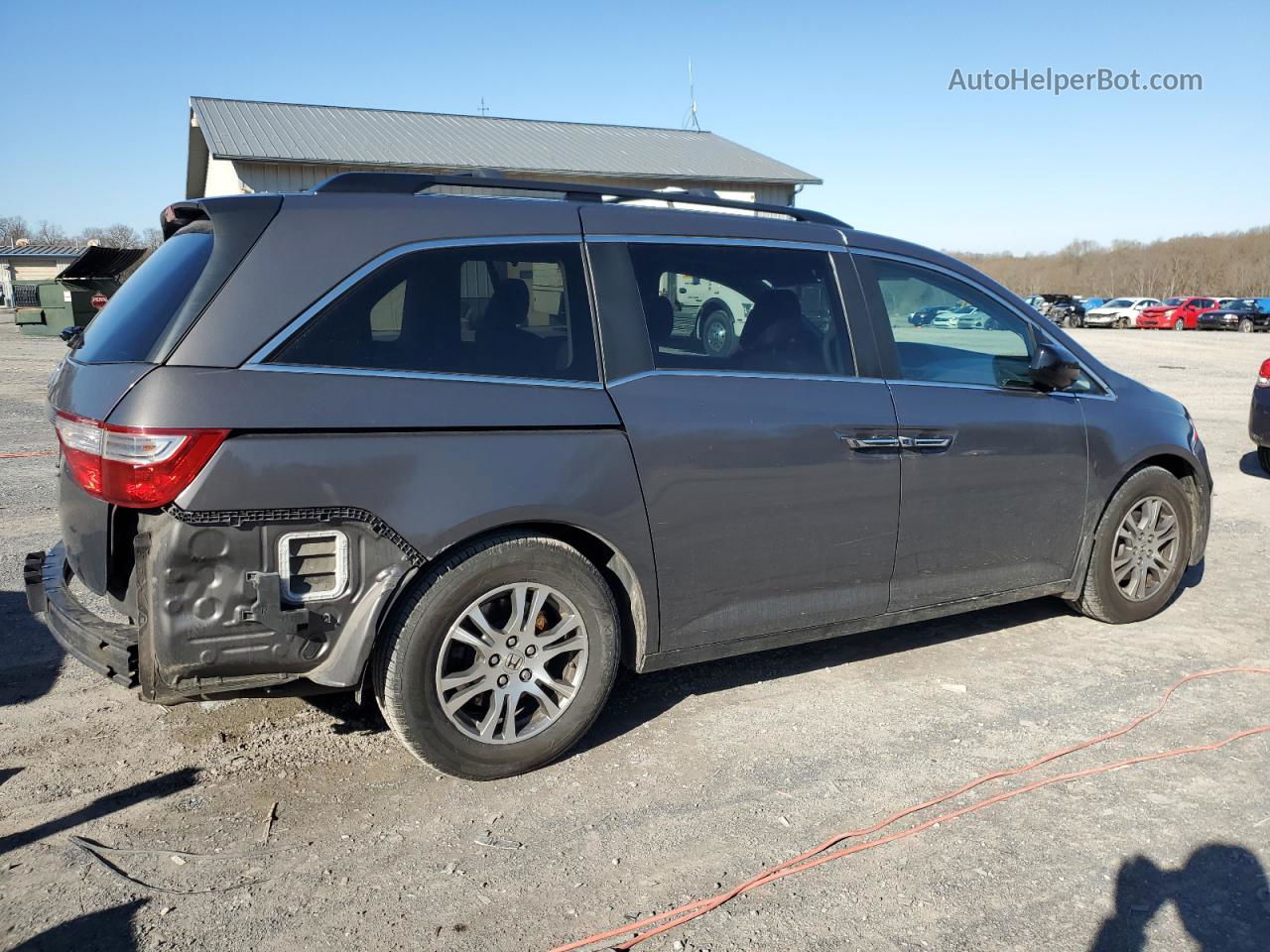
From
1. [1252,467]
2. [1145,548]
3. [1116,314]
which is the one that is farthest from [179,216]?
[1116,314]

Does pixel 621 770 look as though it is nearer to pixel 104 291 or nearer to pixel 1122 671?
pixel 1122 671

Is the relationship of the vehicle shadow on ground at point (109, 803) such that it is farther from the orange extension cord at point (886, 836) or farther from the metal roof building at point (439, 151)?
the metal roof building at point (439, 151)

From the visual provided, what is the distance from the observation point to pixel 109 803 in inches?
130

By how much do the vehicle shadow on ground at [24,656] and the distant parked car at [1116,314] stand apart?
54.5 m

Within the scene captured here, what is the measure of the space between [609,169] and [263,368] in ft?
80.1

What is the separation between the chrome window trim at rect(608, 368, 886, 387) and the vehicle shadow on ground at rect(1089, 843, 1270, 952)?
76.2 inches

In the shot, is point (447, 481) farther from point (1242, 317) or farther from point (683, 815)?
point (1242, 317)

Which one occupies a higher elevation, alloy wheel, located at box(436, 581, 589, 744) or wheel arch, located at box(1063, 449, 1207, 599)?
wheel arch, located at box(1063, 449, 1207, 599)

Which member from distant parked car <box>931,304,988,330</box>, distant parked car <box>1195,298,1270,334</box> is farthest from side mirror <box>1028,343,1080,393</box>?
distant parked car <box>1195,298,1270,334</box>

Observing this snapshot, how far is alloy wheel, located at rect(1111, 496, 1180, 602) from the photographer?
16.7ft

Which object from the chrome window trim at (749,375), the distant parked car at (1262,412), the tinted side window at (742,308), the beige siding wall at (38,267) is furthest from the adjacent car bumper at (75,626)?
the beige siding wall at (38,267)

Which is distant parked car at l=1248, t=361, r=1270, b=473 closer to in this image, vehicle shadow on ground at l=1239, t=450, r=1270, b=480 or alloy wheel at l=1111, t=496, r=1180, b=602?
vehicle shadow on ground at l=1239, t=450, r=1270, b=480

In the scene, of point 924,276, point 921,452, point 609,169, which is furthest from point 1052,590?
point 609,169

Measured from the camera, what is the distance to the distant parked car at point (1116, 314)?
5209 centimetres
